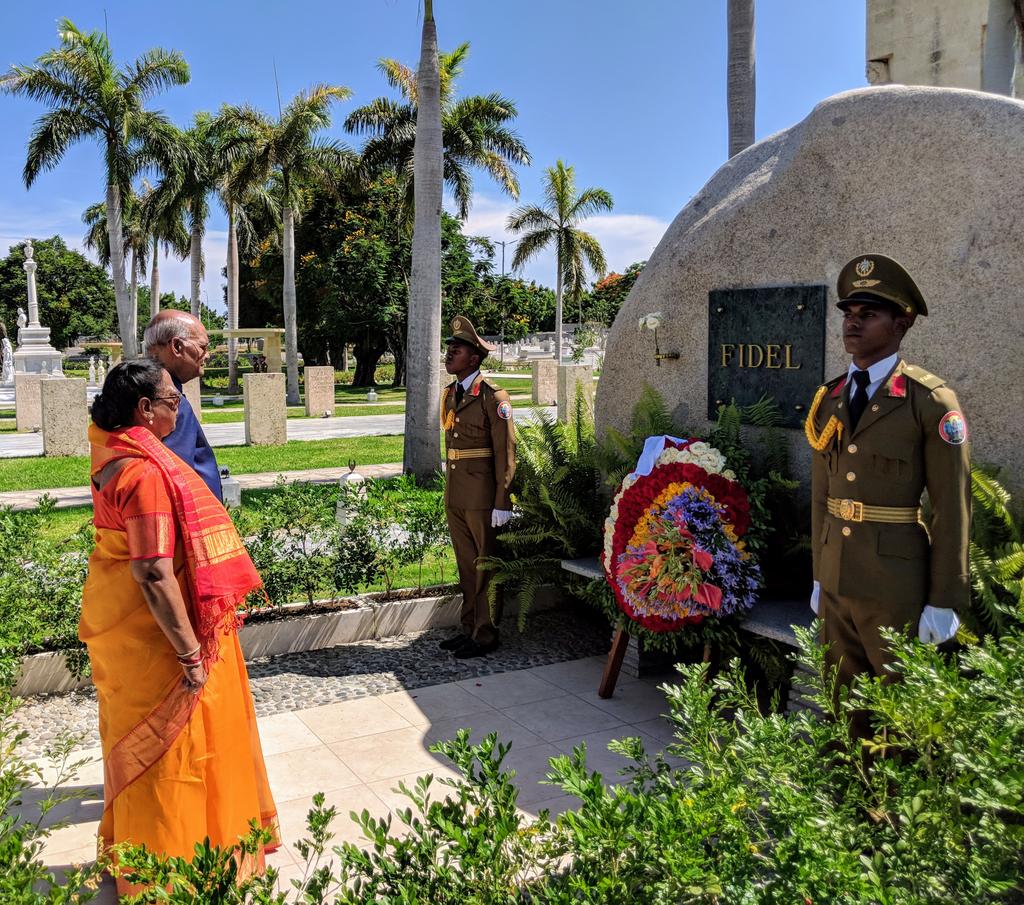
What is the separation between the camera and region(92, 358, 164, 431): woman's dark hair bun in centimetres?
312

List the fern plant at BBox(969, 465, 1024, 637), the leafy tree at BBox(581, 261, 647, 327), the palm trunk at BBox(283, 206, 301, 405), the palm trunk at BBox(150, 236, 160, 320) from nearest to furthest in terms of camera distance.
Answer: the fern plant at BBox(969, 465, 1024, 637) → the palm trunk at BBox(283, 206, 301, 405) → the palm trunk at BBox(150, 236, 160, 320) → the leafy tree at BBox(581, 261, 647, 327)

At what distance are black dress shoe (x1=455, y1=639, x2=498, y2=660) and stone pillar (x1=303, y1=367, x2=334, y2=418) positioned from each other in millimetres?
18879

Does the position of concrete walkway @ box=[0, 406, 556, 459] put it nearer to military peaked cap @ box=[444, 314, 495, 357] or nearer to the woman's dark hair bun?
military peaked cap @ box=[444, 314, 495, 357]

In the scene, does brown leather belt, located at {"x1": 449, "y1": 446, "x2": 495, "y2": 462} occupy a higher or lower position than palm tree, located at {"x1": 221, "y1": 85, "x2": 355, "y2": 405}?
lower

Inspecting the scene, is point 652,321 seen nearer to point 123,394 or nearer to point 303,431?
point 123,394

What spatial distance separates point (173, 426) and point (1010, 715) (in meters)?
2.73

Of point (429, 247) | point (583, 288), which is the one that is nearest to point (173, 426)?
point (429, 247)

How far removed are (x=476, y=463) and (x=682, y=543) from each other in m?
1.75

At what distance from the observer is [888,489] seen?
3557 millimetres

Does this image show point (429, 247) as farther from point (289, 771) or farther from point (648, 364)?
point (289, 771)

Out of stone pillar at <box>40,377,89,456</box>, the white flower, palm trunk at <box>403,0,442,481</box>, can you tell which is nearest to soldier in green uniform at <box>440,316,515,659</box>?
the white flower

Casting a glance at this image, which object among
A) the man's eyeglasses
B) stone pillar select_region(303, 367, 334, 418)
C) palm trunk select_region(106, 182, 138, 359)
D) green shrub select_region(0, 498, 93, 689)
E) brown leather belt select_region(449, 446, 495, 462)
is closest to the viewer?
the man's eyeglasses

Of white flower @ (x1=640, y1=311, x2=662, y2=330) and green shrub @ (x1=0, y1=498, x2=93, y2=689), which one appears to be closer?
green shrub @ (x1=0, y1=498, x2=93, y2=689)

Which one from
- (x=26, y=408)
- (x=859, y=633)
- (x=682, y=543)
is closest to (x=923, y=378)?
(x=859, y=633)
